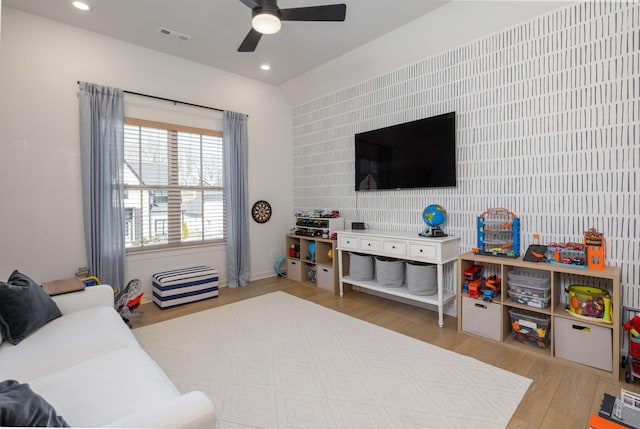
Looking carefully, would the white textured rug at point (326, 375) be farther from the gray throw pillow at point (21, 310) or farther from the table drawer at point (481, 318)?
the gray throw pillow at point (21, 310)

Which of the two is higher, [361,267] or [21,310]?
[21,310]

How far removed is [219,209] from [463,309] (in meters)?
3.34

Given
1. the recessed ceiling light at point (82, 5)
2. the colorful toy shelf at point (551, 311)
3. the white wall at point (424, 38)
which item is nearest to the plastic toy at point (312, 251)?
the colorful toy shelf at point (551, 311)

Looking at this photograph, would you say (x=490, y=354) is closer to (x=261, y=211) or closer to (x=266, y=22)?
(x=266, y=22)

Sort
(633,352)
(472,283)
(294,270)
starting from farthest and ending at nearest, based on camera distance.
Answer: (294,270) → (472,283) → (633,352)

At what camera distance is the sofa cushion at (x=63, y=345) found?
4.93 ft

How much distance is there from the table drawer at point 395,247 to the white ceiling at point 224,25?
2301 millimetres

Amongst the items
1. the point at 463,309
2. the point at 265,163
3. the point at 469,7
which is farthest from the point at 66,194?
the point at 469,7

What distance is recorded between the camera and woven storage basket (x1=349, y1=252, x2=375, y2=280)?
3.67 metres

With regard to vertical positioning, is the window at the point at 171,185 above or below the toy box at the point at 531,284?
above

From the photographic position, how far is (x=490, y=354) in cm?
238

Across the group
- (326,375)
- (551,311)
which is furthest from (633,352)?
(326,375)

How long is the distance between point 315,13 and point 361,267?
2.61 metres

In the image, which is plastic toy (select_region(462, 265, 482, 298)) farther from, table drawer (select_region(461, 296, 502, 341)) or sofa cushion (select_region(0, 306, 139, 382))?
sofa cushion (select_region(0, 306, 139, 382))
